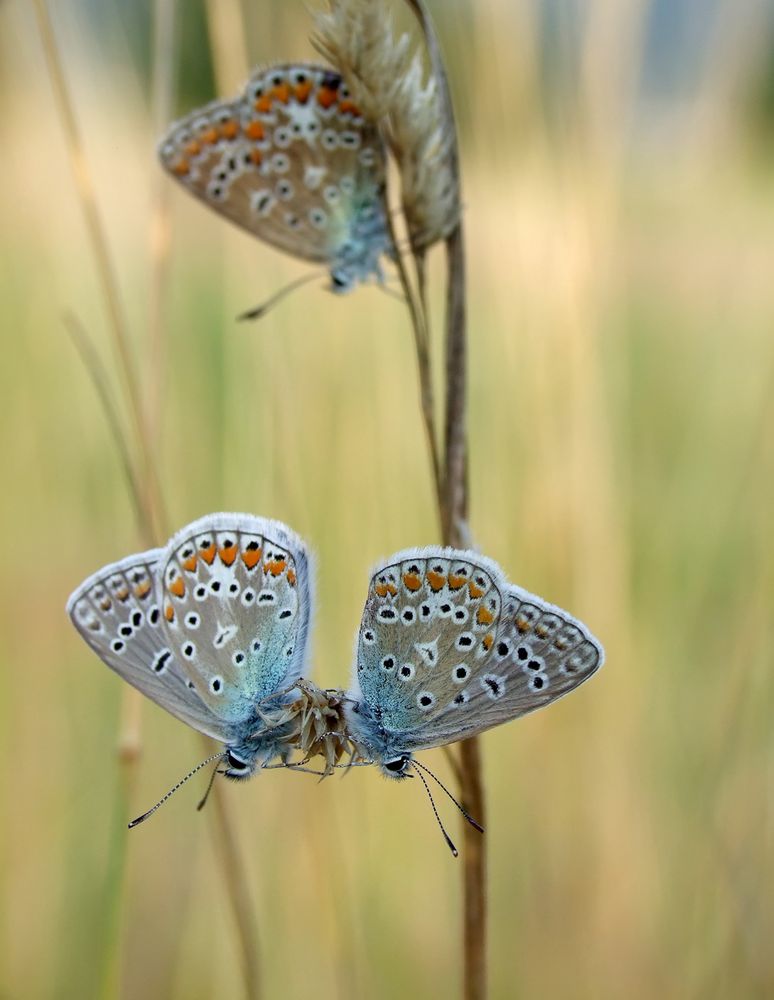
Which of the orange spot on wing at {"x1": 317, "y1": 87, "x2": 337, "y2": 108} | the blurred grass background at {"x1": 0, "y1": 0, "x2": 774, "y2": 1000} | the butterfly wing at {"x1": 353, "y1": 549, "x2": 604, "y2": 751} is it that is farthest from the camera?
the blurred grass background at {"x1": 0, "y1": 0, "x2": 774, "y2": 1000}

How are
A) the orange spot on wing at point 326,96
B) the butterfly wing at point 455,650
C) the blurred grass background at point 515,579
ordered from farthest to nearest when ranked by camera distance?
the blurred grass background at point 515,579, the orange spot on wing at point 326,96, the butterfly wing at point 455,650

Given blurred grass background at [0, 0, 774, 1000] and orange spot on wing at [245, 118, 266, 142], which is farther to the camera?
blurred grass background at [0, 0, 774, 1000]

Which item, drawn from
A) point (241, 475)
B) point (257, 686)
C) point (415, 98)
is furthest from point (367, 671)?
point (241, 475)

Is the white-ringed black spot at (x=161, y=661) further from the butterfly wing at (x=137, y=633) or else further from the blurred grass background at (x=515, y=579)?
the blurred grass background at (x=515, y=579)

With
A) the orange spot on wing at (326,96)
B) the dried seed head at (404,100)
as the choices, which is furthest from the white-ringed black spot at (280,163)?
the dried seed head at (404,100)

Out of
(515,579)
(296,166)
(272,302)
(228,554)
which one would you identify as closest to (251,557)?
(228,554)

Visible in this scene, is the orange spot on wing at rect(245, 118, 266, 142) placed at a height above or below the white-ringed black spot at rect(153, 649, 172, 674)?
above

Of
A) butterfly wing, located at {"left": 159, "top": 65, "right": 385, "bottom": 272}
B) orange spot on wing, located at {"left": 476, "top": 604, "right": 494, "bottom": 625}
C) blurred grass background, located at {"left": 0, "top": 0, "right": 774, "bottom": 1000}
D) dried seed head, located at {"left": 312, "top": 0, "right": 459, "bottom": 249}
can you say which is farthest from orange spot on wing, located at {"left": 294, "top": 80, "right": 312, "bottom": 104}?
orange spot on wing, located at {"left": 476, "top": 604, "right": 494, "bottom": 625}

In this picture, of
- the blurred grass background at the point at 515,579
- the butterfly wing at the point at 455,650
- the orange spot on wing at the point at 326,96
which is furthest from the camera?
the blurred grass background at the point at 515,579

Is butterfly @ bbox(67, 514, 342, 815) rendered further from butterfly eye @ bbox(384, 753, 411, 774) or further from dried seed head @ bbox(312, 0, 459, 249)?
dried seed head @ bbox(312, 0, 459, 249)
